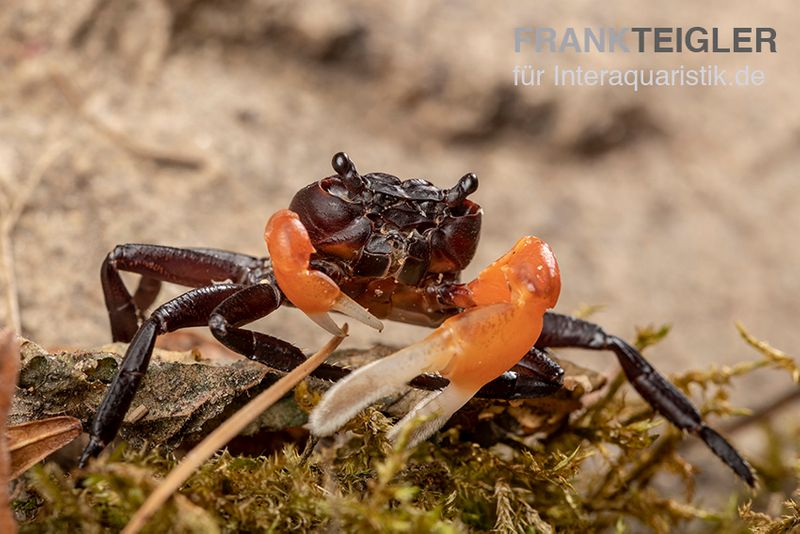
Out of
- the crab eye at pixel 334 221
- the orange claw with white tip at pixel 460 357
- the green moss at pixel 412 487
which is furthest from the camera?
the crab eye at pixel 334 221

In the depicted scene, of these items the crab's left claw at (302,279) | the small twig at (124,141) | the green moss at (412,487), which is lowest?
the green moss at (412,487)

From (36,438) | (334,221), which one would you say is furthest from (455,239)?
(36,438)

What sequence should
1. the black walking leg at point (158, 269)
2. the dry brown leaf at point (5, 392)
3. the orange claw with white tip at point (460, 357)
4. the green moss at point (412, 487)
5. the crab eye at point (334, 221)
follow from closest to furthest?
the dry brown leaf at point (5, 392) → the green moss at point (412, 487) → the orange claw with white tip at point (460, 357) → the crab eye at point (334, 221) → the black walking leg at point (158, 269)

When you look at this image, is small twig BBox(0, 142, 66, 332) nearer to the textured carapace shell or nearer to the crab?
the crab

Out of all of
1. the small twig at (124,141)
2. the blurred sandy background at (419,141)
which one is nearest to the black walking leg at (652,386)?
the blurred sandy background at (419,141)

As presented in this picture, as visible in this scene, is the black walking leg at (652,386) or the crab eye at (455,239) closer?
the crab eye at (455,239)

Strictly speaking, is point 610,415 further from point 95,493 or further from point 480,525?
point 95,493

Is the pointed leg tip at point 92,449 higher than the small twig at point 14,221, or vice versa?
the small twig at point 14,221

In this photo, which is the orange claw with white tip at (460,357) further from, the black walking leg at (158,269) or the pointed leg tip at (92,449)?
the black walking leg at (158,269)
